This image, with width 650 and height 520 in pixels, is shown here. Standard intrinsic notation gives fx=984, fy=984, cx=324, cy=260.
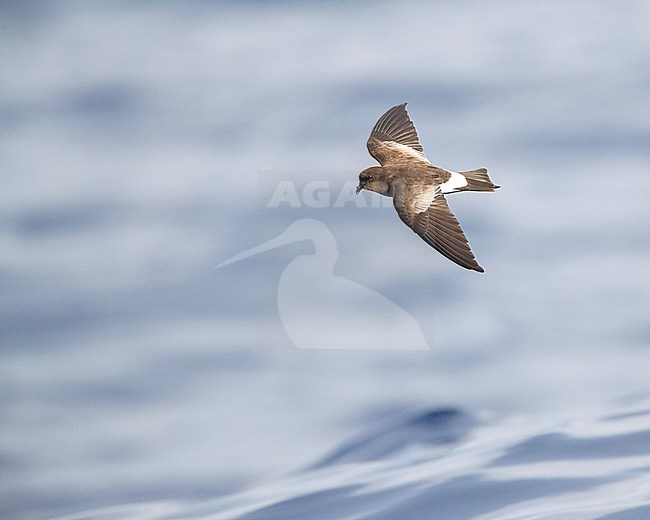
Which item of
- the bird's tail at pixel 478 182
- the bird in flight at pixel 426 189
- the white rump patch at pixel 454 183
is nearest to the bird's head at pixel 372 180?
the bird in flight at pixel 426 189

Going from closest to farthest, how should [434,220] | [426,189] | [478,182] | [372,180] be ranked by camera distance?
[434,220] < [478,182] < [426,189] < [372,180]

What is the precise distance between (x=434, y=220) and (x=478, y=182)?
1.78ft

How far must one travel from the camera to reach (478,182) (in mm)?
8023

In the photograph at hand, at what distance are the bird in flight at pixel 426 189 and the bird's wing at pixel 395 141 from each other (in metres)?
0.01

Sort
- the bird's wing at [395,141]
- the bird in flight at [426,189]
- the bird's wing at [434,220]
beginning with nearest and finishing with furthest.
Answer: the bird's wing at [434,220] < the bird in flight at [426,189] < the bird's wing at [395,141]

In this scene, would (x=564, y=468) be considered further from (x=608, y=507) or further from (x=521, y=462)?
(x=608, y=507)

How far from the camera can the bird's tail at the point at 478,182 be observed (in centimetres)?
795

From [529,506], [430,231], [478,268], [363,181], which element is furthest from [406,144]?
[529,506]

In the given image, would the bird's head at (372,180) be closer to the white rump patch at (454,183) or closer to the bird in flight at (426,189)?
the bird in flight at (426,189)

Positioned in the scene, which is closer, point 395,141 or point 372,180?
point 372,180

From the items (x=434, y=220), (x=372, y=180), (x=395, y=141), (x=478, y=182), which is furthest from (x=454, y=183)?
(x=395, y=141)

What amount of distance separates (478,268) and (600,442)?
620cm

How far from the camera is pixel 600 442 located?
39.4 ft

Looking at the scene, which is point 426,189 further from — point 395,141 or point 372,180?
point 395,141
